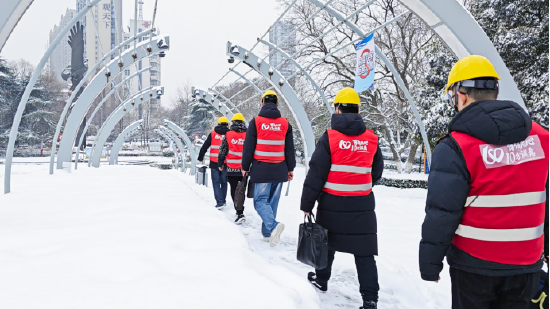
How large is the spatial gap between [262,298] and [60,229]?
93.2 inches

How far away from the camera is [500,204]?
173 cm

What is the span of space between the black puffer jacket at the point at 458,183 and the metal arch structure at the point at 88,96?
760cm

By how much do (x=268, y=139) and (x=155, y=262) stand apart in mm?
2410

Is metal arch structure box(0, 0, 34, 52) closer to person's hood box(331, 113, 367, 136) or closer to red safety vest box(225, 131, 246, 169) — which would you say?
person's hood box(331, 113, 367, 136)

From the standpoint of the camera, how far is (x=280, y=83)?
921 cm

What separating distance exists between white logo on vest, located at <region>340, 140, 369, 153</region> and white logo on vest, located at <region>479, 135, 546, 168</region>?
141 cm

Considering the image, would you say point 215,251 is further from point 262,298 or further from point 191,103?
point 191,103

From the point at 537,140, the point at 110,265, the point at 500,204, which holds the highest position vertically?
the point at 537,140

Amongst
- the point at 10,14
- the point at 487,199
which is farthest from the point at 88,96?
the point at 487,199

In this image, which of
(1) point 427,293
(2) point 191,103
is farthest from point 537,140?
(2) point 191,103

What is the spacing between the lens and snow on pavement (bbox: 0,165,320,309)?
7.18ft

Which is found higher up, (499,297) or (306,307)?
(499,297)

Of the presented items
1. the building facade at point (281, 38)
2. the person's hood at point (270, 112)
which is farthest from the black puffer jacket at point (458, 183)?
the building facade at point (281, 38)

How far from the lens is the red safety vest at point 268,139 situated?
4.85m
